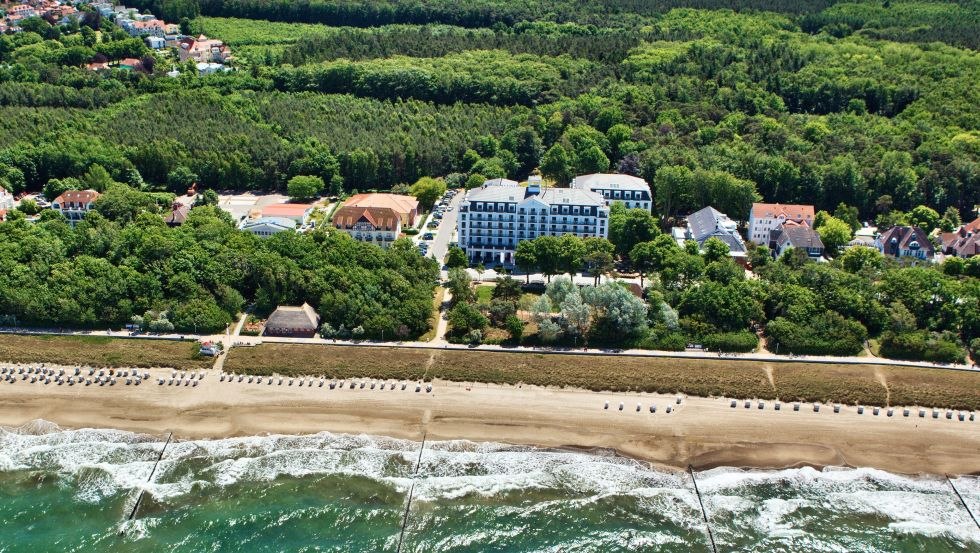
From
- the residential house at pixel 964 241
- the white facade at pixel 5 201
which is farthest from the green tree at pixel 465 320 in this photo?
the white facade at pixel 5 201

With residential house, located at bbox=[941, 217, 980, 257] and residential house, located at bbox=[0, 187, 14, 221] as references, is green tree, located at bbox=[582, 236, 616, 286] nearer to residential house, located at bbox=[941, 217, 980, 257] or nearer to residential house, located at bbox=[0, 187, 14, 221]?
residential house, located at bbox=[941, 217, 980, 257]

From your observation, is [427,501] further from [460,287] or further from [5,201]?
[5,201]

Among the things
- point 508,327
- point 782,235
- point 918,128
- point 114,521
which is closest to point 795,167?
point 782,235

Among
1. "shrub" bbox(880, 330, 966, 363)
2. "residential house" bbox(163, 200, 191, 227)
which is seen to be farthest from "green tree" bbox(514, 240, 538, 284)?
"residential house" bbox(163, 200, 191, 227)

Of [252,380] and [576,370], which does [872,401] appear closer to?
Answer: [576,370]

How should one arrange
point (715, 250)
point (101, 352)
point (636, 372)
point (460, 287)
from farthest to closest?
point (715, 250)
point (460, 287)
point (101, 352)
point (636, 372)

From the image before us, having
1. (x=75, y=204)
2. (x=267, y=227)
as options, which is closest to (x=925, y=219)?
(x=267, y=227)

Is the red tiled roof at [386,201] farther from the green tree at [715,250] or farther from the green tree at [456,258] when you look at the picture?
the green tree at [715,250]

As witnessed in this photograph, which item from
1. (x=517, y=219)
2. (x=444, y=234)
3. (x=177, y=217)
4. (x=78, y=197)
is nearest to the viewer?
(x=517, y=219)
